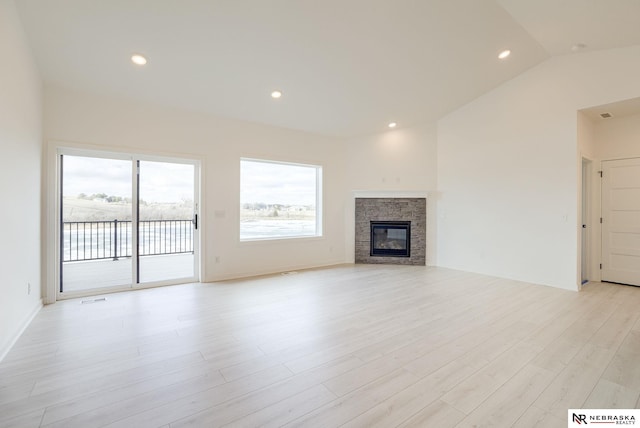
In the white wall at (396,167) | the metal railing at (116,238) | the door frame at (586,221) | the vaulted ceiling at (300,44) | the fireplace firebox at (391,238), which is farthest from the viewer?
the fireplace firebox at (391,238)

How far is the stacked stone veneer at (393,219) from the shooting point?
6359 millimetres

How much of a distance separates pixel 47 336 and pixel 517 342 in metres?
4.44

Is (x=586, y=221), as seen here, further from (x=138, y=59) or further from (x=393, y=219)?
(x=138, y=59)

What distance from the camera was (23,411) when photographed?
181 cm

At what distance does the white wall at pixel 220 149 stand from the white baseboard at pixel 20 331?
2.05m

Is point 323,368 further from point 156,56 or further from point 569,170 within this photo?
point 569,170

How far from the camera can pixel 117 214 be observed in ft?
14.8

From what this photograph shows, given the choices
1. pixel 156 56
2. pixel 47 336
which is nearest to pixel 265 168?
pixel 156 56

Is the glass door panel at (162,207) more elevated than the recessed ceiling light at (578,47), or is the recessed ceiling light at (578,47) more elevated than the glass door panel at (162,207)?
the recessed ceiling light at (578,47)

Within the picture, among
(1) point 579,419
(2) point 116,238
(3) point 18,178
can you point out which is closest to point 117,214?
(2) point 116,238

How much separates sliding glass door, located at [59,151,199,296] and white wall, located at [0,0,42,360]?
1.81 ft

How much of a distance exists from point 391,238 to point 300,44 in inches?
173

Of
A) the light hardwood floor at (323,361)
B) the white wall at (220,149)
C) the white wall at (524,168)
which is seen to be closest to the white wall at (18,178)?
the light hardwood floor at (323,361)

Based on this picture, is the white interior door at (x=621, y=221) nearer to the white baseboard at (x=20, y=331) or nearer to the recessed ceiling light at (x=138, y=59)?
the recessed ceiling light at (x=138, y=59)
